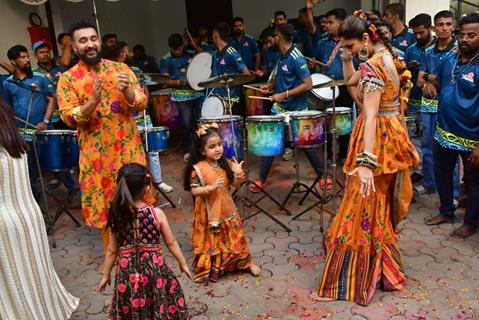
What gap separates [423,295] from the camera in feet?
10.5

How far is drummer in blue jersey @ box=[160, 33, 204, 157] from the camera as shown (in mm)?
7301

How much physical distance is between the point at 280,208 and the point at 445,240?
1711 mm

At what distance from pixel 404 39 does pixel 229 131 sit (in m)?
2.87

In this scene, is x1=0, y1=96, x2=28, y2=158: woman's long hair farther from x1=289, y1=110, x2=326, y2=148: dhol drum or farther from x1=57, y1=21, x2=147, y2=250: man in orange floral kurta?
x1=289, y1=110, x2=326, y2=148: dhol drum

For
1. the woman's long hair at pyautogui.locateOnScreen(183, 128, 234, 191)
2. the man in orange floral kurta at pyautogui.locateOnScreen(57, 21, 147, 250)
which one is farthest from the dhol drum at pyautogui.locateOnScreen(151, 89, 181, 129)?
the woman's long hair at pyautogui.locateOnScreen(183, 128, 234, 191)

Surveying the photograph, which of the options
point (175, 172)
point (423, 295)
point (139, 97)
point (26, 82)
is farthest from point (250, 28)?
point (423, 295)

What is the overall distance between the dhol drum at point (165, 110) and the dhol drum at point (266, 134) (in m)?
3.50

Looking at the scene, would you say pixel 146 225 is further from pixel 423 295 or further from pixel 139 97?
pixel 423 295

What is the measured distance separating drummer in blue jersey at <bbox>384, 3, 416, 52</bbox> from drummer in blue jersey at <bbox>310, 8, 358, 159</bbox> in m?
0.69

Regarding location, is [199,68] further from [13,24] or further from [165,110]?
[13,24]

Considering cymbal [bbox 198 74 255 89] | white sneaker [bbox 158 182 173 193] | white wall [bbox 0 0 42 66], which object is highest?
white wall [bbox 0 0 42 66]

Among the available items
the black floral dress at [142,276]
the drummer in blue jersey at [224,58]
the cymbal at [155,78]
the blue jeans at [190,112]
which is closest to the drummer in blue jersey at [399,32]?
the drummer in blue jersey at [224,58]

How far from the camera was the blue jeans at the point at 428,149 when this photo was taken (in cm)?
484

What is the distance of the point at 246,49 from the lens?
8219 mm
